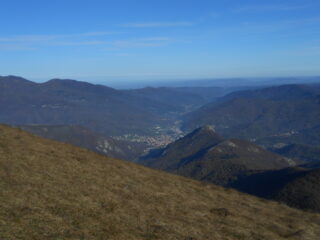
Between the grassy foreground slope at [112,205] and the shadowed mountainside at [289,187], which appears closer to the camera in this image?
the grassy foreground slope at [112,205]

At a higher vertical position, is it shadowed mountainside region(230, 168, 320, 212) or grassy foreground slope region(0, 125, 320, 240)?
grassy foreground slope region(0, 125, 320, 240)

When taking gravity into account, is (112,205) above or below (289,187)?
above

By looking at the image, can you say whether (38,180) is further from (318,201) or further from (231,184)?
(231,184)

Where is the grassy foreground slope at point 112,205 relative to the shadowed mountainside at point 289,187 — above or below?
above

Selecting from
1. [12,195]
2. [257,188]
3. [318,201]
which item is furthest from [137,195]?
[257,188]

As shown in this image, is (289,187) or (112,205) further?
(289,187)

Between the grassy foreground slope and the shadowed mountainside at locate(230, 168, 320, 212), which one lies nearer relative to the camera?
the grassy foreground slope

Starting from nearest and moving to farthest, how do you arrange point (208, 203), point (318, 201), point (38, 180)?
point (38, 180) → point (208, 203) → point (318, 201)

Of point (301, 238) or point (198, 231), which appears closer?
point (198, 231)
